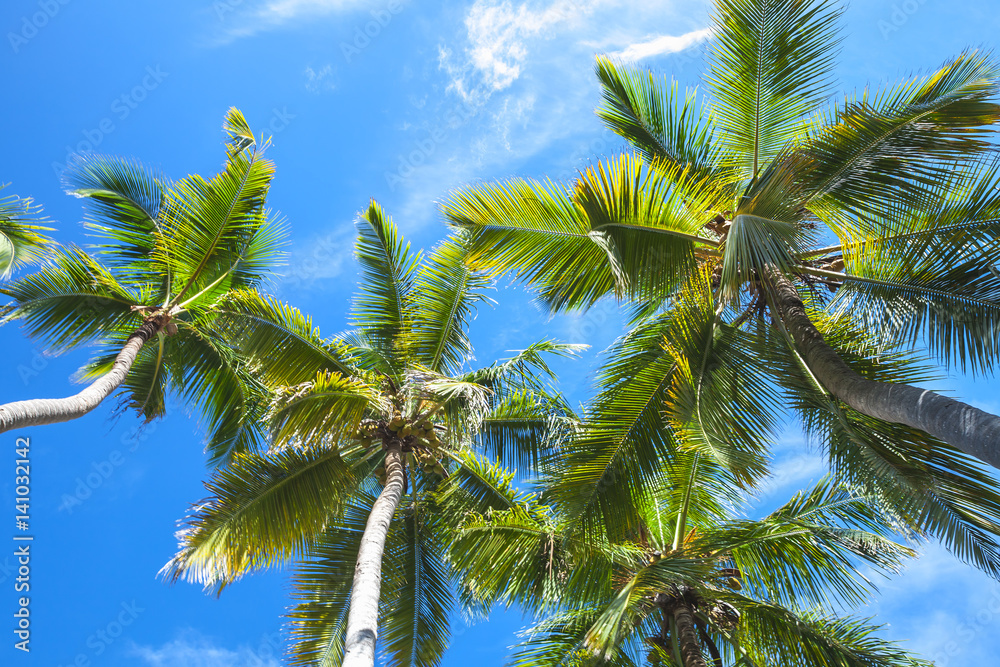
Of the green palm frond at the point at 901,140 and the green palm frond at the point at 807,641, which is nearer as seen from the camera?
the green palm frond at the point at 901,140

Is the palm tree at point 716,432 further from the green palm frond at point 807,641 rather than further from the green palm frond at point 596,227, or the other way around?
the green palm frond at point 807,641

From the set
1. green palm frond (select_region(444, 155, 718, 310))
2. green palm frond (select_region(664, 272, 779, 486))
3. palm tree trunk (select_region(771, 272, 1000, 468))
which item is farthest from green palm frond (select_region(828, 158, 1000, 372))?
green palm frond (select_region(444, 155, 718, 310))

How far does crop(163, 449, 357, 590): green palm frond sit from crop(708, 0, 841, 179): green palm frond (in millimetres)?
7028

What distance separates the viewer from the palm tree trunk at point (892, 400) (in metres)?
4.94

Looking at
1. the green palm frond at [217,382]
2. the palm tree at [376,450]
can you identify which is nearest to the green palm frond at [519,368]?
the palm tree at [376,450]

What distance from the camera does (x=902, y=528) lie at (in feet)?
24.4

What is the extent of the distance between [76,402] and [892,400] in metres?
8.92

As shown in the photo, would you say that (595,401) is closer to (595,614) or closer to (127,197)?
(595,614)

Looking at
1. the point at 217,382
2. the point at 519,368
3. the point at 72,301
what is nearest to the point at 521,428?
the point at 519,368

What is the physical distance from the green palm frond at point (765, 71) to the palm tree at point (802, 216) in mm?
18

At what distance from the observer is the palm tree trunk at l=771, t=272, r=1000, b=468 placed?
4.94 m

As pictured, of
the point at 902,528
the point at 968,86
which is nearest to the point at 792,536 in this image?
the point at 902,528

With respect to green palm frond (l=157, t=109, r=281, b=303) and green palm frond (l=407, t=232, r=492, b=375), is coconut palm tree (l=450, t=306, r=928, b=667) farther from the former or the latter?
green palm frond (l=157, t=109, r=281, b=303)

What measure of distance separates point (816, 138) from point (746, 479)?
3.97 meters
